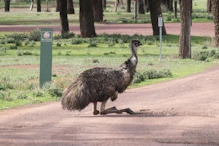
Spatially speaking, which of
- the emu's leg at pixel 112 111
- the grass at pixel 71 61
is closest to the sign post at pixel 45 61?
the grass at pixel 71 61

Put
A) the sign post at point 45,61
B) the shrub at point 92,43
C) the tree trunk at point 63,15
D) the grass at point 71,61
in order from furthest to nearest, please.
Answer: the tree trunk at point 63,15
the shrub at point 92,43
the sign post at point 45,61
the grass at point 71,61

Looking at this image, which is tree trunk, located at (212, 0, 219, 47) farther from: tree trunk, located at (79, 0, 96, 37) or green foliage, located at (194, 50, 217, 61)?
tree trunk, located at (79, 0, 96, 37)

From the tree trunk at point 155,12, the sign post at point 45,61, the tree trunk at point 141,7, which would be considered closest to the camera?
the sign post at point 45,61

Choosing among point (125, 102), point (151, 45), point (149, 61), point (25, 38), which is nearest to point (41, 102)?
point (125, 102)

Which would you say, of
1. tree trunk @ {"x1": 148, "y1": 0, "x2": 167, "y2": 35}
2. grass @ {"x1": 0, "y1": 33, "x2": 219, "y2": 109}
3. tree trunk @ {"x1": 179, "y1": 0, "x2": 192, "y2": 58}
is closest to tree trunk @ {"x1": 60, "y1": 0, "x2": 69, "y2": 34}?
grass @ {"x1": 0, "y1": 33, "x2": 219, "y2": 109}

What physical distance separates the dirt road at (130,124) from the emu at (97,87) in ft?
0.97

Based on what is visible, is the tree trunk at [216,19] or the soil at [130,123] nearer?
the soil at [130,123]

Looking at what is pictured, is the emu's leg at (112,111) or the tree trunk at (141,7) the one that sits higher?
the tree trunk at (141,7)

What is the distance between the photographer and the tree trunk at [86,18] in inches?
1786

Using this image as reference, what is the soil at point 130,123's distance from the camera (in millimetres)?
12047

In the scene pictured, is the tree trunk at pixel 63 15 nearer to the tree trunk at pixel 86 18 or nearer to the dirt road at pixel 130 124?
the tree trunk at pixel 86 18

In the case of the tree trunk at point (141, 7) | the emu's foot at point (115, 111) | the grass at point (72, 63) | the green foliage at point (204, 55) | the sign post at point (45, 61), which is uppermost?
the tree trunk at point (141, 7)

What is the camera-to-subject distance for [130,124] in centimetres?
1388

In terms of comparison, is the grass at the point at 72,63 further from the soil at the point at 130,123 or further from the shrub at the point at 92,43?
the soil at the point at 130,123
